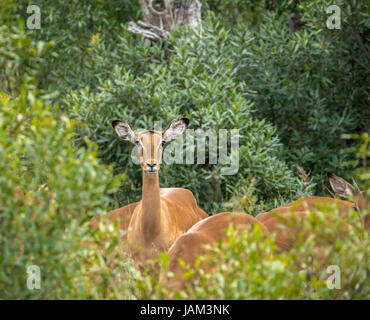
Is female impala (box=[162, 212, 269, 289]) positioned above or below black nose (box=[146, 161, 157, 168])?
below

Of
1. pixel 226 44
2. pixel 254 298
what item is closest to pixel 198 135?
pixel 226 44

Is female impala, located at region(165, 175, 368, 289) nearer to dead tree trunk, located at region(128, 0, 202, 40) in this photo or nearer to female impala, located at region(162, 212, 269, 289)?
female impala, located at region(162, 212, 269, 289)

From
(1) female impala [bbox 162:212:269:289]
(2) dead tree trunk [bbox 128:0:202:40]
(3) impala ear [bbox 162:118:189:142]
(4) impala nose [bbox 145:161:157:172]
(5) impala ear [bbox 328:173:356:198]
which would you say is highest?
(2) dead tree trunk [bbox 128:0:202:40]

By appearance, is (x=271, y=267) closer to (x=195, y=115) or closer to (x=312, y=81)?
(x=195, y=115)

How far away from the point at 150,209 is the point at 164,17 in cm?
664

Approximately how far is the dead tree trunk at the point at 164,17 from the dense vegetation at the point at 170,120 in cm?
30

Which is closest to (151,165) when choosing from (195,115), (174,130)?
(174,130)

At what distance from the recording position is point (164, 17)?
13.2m

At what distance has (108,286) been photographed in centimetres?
525

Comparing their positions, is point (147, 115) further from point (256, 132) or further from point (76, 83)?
point (76, 83)

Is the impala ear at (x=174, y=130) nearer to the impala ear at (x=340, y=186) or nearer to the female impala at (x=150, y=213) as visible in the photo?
the female impala at (x=150, y=213)

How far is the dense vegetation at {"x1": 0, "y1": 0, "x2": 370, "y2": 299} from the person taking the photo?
4848mm

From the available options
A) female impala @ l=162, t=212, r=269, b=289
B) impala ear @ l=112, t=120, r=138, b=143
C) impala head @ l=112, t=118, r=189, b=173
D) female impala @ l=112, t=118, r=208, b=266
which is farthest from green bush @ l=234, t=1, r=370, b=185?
female impala @ l=162, t=212, r=269, b=289

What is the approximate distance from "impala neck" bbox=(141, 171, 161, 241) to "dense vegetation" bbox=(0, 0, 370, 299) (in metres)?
0.53
